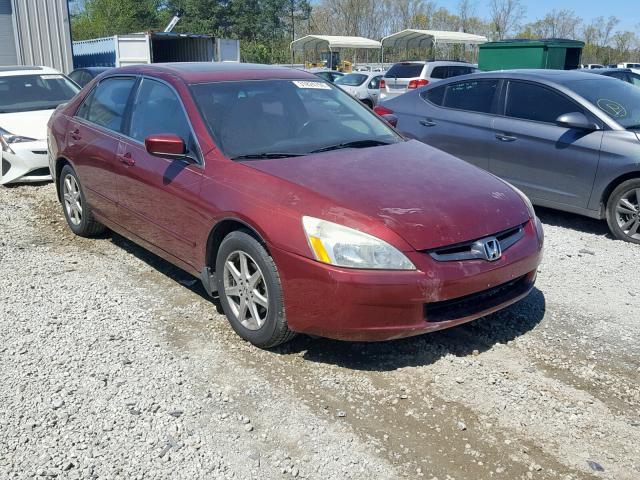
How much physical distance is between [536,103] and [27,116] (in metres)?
6.37

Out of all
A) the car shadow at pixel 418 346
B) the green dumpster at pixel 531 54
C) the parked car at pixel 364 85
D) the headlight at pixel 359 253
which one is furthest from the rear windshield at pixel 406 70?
the headlight at pixel 359 253

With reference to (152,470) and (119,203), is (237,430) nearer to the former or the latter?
(152,470)

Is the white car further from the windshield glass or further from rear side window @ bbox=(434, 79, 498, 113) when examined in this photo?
the windshield glass

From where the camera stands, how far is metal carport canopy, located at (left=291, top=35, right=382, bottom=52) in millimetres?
35000

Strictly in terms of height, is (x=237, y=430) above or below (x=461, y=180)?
below

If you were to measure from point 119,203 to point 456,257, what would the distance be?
2.82m

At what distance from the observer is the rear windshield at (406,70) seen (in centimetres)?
1920

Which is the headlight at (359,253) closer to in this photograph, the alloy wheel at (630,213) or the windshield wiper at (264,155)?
the windshield wiper at (264,155)

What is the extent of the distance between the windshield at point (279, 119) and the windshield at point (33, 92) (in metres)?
5.47

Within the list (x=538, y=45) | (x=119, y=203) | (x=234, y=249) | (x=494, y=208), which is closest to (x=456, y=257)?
(x=494, y=208)

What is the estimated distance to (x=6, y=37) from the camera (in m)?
17.2

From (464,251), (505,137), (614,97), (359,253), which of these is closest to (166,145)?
(359,253)

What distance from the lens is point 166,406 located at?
3.29 meters

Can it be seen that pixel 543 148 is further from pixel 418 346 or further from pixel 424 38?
pixel 424 38
